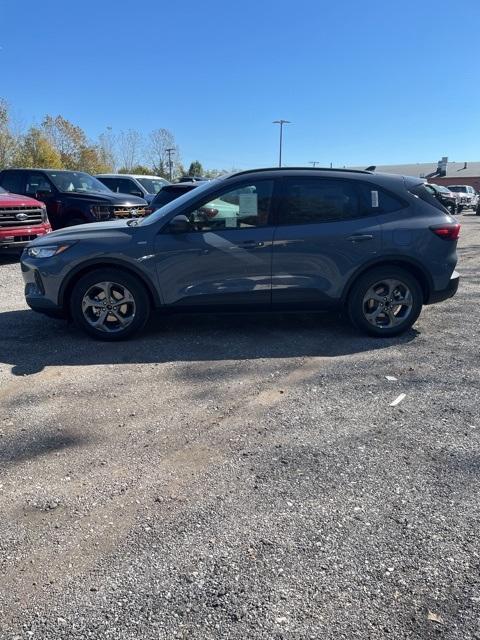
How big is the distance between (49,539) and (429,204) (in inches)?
193

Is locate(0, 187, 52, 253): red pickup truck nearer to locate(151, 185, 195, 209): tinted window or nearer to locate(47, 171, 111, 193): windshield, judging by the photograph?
locate(47, 171, 111, 193): windshield

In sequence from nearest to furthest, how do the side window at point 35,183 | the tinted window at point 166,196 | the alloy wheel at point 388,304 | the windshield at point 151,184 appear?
the alloy wheel at point 388,304 → the tinted window at point 166,196 → the side window at point 35,183 → the windshield at point 151,184

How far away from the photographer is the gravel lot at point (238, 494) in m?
2.15

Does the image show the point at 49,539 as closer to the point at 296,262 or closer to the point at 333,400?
the point at 333,400

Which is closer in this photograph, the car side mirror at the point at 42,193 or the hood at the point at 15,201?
the hood at the point at 15,201

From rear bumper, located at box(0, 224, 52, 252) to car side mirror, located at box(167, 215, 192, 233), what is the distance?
5.69 m

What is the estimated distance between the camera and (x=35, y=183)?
1273cm

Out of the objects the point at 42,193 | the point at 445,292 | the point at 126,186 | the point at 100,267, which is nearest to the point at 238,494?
the point at 100,267

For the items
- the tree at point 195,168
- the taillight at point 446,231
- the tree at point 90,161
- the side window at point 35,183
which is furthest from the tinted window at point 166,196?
the tree at point 195,168

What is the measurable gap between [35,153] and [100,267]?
43.5m

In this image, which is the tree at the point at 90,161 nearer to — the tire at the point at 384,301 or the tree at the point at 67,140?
the tree at the point at 67,140

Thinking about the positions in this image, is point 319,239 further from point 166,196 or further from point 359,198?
point 166,196

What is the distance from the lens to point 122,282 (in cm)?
541

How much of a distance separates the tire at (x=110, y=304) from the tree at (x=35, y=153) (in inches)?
1630
